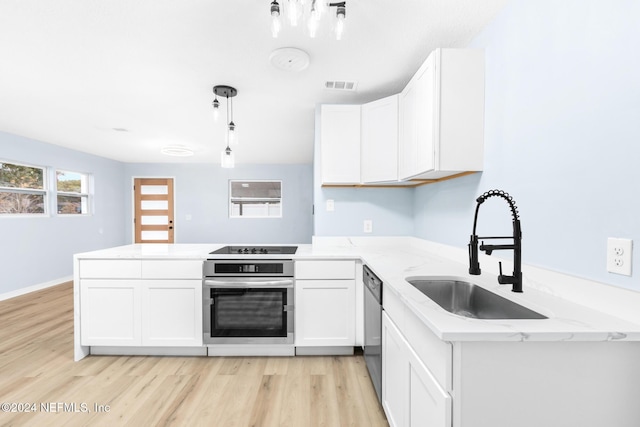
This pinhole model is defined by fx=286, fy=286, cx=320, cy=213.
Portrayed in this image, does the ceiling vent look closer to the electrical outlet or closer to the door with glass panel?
the electrical outlet

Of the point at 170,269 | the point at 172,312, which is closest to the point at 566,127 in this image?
the point at 170,269

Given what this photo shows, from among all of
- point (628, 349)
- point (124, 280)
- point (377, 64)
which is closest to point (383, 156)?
point (377, 64)

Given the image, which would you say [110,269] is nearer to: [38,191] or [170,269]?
[170,269]

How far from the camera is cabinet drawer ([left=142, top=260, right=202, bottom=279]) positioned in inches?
89.4

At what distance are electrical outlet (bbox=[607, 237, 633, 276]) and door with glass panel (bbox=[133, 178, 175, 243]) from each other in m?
6.99

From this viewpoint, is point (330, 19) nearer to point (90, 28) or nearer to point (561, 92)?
point (561, 92)

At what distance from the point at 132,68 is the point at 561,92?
2700mm

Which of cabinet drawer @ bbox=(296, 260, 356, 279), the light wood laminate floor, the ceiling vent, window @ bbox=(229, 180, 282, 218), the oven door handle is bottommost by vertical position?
the light wood laminate floor

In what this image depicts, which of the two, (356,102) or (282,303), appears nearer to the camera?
(282,303)

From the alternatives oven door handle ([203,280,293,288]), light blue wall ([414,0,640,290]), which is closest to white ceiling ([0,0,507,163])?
light blue wall ([414,0,640,290])

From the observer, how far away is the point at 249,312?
2.27 m

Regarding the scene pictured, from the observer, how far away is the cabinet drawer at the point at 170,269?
2270 millimetres

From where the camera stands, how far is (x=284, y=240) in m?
6.67

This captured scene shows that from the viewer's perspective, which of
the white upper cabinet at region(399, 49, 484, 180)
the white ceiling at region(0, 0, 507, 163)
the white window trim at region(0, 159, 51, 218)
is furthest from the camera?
the white window trim at region(0, 159, 51, 218)
